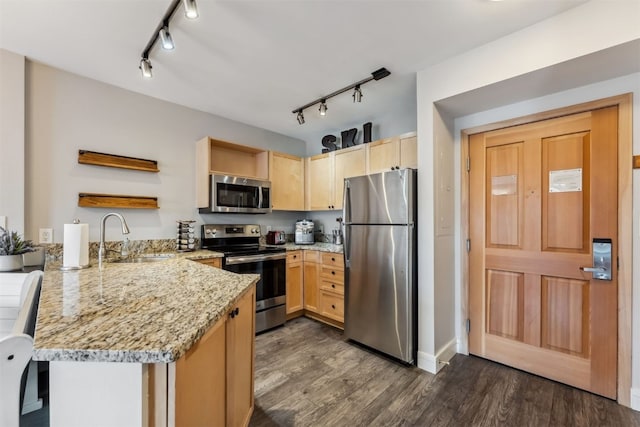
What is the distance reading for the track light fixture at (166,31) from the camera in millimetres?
1398

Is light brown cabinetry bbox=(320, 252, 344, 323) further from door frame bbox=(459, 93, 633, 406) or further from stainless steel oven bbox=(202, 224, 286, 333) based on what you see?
door frame bbox=(459, 93, 633, 406)

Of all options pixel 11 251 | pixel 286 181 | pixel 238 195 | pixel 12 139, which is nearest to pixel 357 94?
pixel 286 181

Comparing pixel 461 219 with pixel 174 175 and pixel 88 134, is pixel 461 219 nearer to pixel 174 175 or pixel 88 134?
pixel 174 175

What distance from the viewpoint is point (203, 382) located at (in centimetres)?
96

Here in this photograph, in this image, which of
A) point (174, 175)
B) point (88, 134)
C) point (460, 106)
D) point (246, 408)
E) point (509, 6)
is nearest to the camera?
point (246, 408)

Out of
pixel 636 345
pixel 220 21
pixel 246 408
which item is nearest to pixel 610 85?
pixel 636 345

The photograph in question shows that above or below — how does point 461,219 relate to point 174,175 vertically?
below

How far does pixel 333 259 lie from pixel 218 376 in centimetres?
A: 212

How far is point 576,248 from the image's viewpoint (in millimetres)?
2023

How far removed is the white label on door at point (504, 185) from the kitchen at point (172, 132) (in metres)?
0.31

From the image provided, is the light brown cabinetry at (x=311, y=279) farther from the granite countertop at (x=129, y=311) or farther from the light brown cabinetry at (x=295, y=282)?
the granite countertop at (x=129, y=311)

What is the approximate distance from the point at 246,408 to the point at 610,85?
315cm

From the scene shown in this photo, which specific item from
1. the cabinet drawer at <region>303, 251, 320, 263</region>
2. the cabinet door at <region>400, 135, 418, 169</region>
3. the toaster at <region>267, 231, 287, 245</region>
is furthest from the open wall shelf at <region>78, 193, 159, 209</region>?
the cabinet door at <region>400, 135, 418, 169</region>

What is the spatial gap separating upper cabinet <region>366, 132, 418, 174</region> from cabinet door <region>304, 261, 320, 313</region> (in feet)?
4.54
